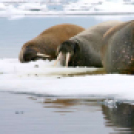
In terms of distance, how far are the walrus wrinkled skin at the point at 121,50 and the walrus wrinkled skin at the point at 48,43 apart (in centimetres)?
464

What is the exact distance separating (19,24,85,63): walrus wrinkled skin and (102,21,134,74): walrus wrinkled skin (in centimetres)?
Result: 464

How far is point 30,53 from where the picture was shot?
13102 millimetres

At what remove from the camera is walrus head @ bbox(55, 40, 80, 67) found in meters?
10.9

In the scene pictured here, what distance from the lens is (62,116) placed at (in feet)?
13.9

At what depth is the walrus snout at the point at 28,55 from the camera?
13.0 metres

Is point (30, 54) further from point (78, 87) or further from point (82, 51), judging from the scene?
point (78, 87)

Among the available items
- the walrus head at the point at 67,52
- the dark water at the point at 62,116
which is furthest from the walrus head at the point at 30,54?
the dark water at the point at 62,116

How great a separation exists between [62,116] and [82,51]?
7.15 meters

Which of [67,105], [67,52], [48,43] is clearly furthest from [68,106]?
[48,43]

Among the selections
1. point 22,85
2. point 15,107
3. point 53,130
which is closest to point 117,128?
point 53,130

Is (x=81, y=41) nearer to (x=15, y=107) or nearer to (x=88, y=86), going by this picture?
(x=88, y=86)

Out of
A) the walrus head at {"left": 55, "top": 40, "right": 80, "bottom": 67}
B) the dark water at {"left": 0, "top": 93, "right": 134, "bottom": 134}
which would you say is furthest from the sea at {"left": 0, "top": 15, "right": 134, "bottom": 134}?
the walrus head at {"left": 55, "top": 40, "right": 80, "bottom": 67}

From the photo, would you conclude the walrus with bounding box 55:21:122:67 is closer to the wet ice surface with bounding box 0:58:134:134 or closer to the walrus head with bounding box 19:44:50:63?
the walrus head with bounding box 19:44:50:63

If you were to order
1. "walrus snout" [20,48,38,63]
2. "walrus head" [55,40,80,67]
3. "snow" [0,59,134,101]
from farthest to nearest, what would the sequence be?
"walrus snout" [20,48,38,63] < "walrus head" [55,40,80,67] < "snow" [0,59,134,101]
